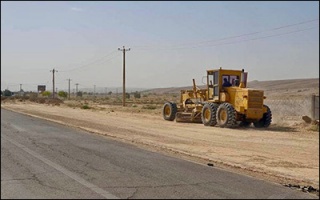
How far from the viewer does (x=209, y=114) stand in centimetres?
2841

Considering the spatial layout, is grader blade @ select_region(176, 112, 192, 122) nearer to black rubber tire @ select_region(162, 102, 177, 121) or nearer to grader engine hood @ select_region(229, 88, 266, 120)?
black rubber tire @ select_region(162, 102, 177, 121)

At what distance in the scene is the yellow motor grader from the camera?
2641 centimetres

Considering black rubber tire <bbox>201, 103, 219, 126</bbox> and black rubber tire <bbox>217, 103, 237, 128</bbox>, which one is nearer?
black rubber tire <bbox>217, 103, 237, 128</bbox>

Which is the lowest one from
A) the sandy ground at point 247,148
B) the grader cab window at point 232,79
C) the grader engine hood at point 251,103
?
the sandy ground at point 247,148

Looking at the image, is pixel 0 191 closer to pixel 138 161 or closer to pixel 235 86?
pixel 138 161

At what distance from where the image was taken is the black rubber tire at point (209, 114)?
28.0m

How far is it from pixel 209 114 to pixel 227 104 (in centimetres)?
203

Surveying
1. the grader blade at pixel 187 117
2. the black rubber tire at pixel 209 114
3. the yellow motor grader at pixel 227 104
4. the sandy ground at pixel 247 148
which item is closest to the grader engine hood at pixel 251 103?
the yellow motor grader at pixel 227 104

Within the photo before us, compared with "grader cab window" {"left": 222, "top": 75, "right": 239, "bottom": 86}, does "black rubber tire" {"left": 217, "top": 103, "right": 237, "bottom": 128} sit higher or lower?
lower

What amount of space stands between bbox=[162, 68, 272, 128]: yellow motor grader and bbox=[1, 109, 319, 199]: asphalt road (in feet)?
37.0

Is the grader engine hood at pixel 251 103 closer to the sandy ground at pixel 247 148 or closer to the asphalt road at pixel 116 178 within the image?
the sandy ground at pixel 247 148

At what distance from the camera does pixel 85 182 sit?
33.9 feet

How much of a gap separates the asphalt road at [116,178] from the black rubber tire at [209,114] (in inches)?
475

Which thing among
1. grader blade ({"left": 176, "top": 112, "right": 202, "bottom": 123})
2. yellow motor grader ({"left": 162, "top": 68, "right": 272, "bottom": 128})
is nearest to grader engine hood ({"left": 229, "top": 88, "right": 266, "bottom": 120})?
yellow motor grader ({"left": 162, "top": 68, "right": 272, "bottom": 128})
